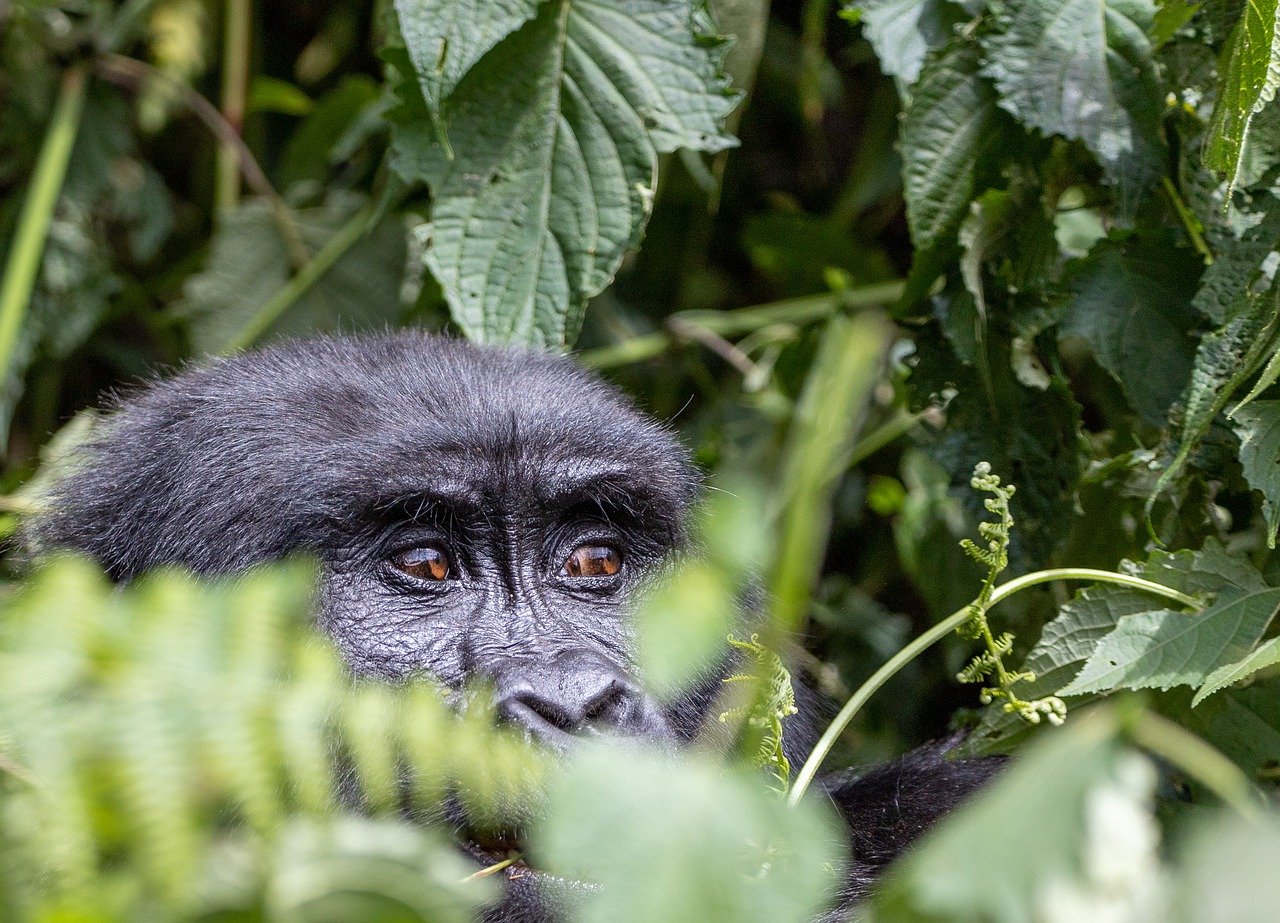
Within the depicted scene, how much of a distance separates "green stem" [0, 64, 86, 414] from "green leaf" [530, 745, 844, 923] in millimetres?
2806

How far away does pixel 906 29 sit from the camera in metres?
2.67

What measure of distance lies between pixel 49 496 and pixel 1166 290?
80.1 inches

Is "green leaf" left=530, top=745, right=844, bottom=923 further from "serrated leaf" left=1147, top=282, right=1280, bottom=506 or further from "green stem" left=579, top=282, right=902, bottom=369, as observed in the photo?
"green stem" left=579, top=282, right=902, bottom=369

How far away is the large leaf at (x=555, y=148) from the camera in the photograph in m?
2.68

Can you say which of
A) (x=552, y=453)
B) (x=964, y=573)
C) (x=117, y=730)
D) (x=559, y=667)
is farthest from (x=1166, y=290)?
(x=117, y=730)

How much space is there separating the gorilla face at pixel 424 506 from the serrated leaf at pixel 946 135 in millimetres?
655

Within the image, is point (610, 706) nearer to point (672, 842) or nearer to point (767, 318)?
point (672, 842)

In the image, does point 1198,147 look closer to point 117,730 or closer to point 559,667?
point 559,667

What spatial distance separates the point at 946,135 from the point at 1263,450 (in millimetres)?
844

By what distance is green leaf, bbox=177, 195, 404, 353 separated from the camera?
156 inches

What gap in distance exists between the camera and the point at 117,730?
93 centimetres

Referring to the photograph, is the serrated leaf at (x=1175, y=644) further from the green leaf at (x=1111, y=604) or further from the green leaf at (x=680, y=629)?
the green leaf at (x=680, y=629)

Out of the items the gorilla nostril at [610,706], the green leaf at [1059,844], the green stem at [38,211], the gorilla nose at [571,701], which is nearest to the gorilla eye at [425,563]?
the gorilla nose at [571,701]

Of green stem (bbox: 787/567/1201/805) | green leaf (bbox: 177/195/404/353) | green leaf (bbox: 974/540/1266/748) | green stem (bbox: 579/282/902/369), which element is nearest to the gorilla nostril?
green stem (bbox: 787/567/1201/805)
